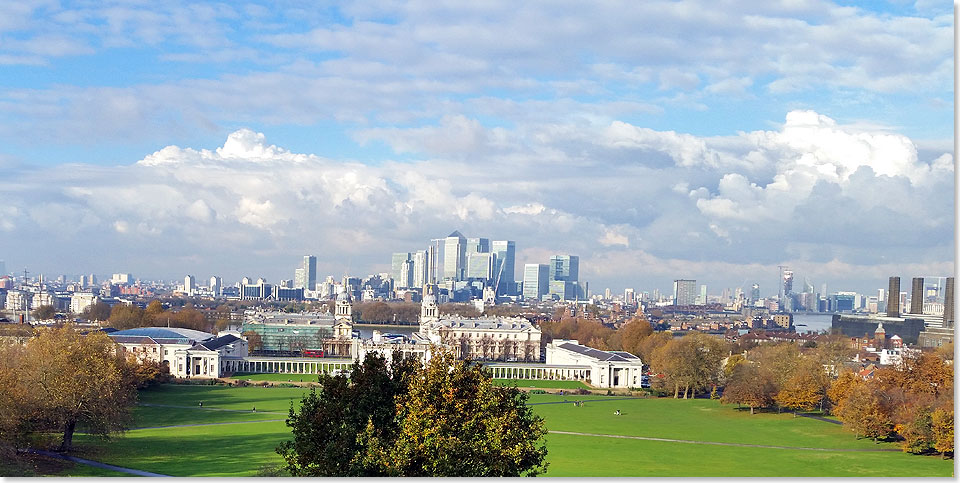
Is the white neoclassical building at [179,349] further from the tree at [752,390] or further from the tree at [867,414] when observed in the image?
the tree at [867,414]

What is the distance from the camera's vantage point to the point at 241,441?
31.2m

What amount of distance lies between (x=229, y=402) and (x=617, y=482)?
30018mm

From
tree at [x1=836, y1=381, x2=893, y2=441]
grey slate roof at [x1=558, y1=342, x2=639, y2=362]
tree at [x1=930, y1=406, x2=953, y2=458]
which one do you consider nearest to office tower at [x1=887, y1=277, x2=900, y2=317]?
grey slate roof at [x1=558, y1=342, x2=639, y2=362]

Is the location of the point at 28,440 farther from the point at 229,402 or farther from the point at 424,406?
the point at 229,402

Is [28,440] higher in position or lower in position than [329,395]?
lower

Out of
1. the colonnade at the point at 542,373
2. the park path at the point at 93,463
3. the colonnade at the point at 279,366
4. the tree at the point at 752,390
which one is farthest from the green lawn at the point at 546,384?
the park path at the point at 93,463

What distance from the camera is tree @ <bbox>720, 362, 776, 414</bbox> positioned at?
141 ft

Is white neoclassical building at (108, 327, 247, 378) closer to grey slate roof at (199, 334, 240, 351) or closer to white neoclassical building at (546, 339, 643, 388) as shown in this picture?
grey slate roof at (199, 334, 240, 351)

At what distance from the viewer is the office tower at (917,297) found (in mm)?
77581

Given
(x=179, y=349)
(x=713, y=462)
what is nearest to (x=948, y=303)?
(x=713, y=462)

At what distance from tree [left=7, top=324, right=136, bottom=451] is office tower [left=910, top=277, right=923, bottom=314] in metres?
66.3

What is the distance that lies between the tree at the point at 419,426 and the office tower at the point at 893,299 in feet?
251

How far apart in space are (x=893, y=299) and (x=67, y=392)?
262ft

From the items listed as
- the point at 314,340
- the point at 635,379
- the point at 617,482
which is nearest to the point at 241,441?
the point at 617,482
